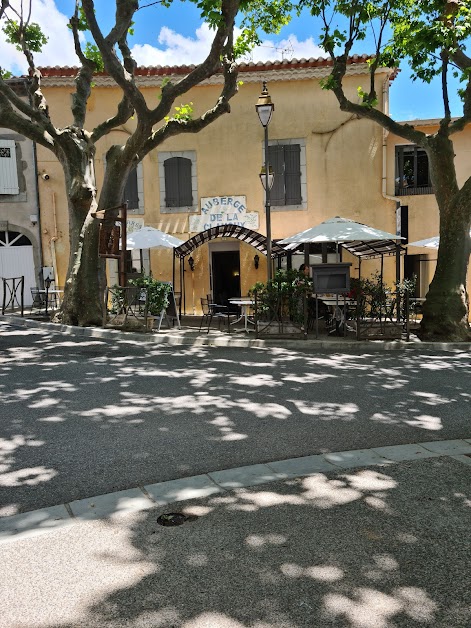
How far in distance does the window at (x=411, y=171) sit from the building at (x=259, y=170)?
31 millimetres

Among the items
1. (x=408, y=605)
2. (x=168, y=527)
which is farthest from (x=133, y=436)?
(x=408, y=605)

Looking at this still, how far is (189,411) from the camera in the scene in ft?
18.5

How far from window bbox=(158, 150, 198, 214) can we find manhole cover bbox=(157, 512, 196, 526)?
47.0ft

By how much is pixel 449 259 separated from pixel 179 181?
9221 mm

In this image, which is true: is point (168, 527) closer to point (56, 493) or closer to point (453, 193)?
point (56, 493)

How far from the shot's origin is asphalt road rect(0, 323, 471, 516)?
416 centimetres

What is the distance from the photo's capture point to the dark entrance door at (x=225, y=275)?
16.9 metres

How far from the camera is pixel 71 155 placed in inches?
479

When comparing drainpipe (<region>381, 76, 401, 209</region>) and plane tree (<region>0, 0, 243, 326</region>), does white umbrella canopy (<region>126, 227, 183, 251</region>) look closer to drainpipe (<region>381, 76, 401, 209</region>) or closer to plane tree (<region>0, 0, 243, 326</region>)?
plane tree (<region>0, 0, 243, 326</region>)

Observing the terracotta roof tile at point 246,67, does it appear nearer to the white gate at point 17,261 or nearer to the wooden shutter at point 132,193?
the wooden shutter at point 132,193

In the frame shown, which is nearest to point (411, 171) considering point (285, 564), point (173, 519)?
point (173, 519)

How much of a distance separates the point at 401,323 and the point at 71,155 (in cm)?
823

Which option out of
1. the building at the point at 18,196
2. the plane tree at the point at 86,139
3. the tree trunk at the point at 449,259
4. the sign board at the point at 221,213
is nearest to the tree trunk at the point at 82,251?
the plane tree at the point at 86,139

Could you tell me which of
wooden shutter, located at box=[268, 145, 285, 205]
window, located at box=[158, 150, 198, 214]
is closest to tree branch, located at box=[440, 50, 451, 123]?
wooden shutter, located at box=[268, 145, 285, 205]
